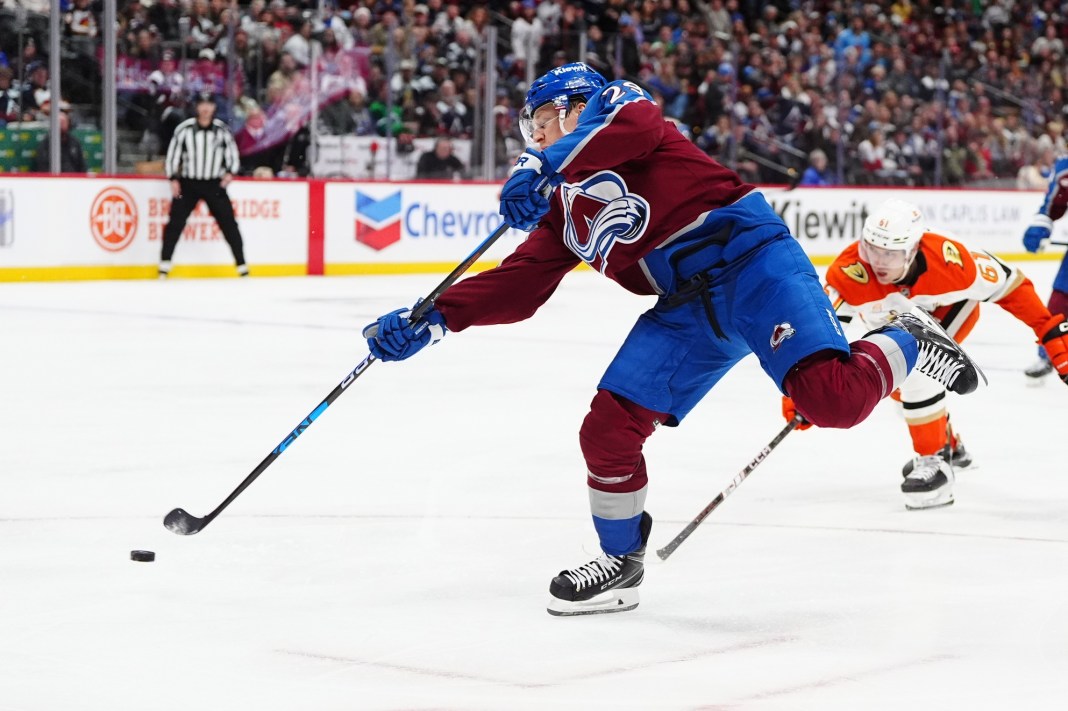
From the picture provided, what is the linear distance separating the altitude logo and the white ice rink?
5.62 m

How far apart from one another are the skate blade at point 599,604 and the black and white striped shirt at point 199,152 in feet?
27.8

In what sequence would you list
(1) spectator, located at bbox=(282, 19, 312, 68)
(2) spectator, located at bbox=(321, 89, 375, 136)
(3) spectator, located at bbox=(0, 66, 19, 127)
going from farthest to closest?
1. (2) spectator, located at bbox=(321, 89, 375, 136)
2. (1) spectator, located at bbox=(282, 19, 312, 68)
3. (3) spectator, located at bbox=(0, 66, 19, 127)

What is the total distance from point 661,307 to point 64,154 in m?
8.54

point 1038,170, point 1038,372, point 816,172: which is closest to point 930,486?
point 1038,372

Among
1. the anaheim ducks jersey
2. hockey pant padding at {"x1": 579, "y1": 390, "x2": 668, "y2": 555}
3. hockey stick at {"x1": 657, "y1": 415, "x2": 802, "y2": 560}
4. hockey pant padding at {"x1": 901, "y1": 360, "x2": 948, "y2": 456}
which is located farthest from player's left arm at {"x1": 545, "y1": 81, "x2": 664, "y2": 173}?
hockey pant padding at {"x1": 901, "y1": 360, "x2": 948, "y2": 456}

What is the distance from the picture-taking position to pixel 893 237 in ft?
13.4

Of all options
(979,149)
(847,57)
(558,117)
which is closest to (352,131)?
(847,57)

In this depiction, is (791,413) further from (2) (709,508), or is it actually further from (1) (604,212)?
(1) (604,212)

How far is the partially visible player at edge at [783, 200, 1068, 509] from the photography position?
4.11 meters

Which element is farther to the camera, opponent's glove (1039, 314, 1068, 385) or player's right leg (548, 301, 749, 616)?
opponent's glove (1039, 314, 1068, 385)

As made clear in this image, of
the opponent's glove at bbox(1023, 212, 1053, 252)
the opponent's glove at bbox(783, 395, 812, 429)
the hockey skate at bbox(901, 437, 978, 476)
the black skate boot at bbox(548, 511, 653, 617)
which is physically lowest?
the hockey skate at bbox(901, 437, 978, 476)

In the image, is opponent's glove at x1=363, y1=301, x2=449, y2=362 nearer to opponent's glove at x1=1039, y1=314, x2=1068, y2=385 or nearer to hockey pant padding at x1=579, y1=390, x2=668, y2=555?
hockey pant padding at x1=579, y1=390, x2=668, y2=555

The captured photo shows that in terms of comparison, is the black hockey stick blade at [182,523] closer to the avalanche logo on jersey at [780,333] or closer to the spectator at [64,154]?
the avalanche logo on jersey at [780,333]

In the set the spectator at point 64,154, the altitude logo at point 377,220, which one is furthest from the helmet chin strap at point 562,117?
the altitude logo at point 377,220
